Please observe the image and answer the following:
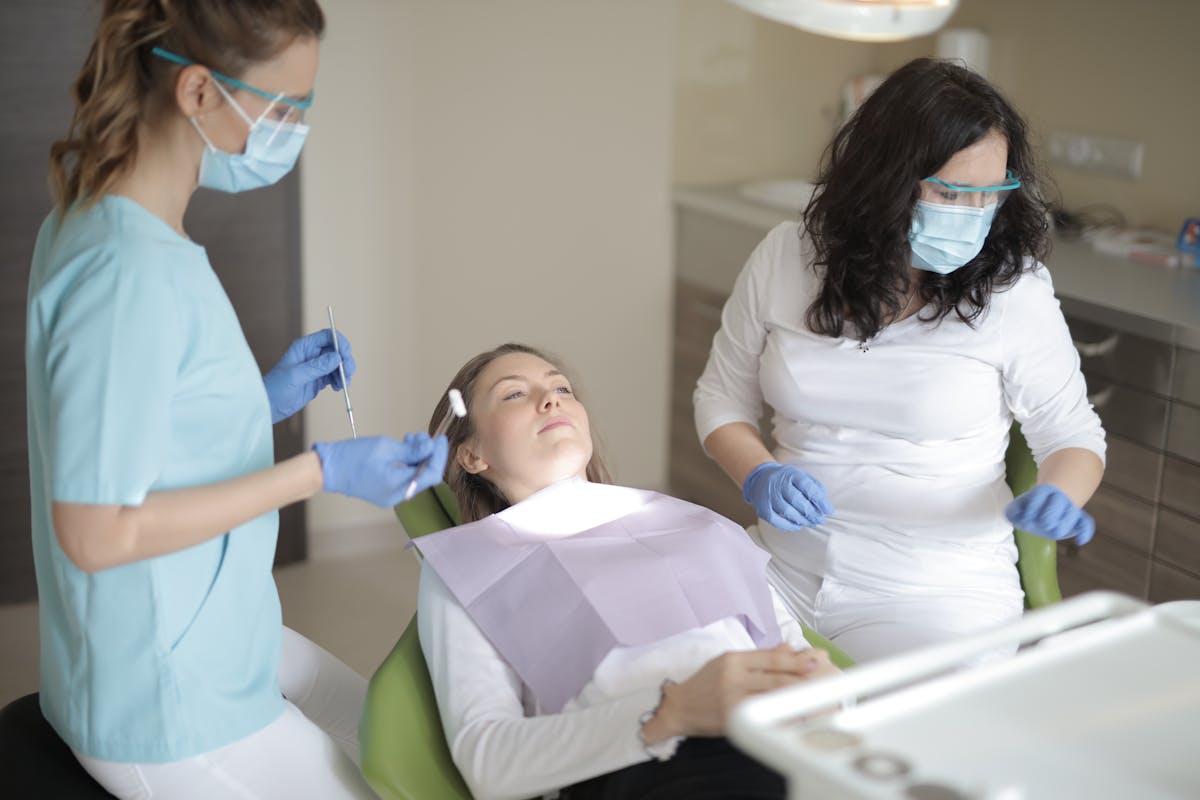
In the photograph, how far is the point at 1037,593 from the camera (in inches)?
73.8

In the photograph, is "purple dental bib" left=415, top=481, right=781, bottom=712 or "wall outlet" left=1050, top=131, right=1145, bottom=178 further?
"wall outlet" left=1050, top=131, right=1145, bottom=178

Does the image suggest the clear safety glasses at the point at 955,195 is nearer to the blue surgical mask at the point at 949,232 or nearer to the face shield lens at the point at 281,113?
the blue surgical mask at the point at 949,232

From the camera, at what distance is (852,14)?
7.86ft

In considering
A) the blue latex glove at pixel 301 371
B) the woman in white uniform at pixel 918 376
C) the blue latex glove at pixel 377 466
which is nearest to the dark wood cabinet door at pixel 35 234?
the blue latex glove at pixel 301 371

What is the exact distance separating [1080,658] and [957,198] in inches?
29.2

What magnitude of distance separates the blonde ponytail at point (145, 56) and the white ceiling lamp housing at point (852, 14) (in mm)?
1237

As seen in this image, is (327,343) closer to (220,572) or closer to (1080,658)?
(220,572)

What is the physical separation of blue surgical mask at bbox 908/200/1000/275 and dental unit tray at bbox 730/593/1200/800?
2.08 feet

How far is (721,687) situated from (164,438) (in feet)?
1.91

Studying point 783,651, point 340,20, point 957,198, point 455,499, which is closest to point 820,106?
point 340,20

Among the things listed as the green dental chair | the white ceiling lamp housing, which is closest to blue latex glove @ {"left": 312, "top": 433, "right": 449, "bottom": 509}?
the green dental chair

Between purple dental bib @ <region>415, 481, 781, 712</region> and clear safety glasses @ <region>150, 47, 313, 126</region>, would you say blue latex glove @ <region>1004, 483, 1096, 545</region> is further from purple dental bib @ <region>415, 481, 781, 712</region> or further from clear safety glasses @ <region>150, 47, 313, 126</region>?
clear safety glasses @ <region>150, 47, 313, 126</region>

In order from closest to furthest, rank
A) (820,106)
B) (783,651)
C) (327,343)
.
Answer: (783,651) < (327,343) < (820,106)

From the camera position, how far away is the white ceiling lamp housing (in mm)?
2328
